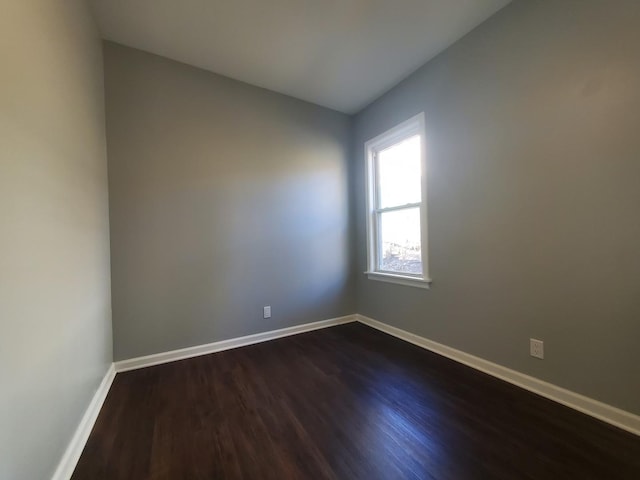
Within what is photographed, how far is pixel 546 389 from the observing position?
1.80 m

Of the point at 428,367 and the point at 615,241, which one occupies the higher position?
the point at 615,241

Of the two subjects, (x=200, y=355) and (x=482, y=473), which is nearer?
(x=482, y=473)

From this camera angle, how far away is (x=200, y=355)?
258 cm

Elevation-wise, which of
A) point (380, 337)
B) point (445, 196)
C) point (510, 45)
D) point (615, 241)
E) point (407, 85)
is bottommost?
point (380, 337)

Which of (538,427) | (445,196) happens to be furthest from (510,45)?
(538,427)

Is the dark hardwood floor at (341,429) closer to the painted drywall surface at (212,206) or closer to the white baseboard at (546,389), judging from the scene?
the white baseboard at (546,389)

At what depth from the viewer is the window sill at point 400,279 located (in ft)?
8.72

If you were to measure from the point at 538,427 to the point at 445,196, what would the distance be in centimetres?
175

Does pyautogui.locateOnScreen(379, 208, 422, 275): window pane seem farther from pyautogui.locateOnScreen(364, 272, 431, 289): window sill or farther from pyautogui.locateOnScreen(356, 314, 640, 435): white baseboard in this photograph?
pyautogui.locateOnScreen(356, 314, 640, 435): white baseboard

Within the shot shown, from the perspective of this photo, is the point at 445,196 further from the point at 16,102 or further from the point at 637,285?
the point at 16,102

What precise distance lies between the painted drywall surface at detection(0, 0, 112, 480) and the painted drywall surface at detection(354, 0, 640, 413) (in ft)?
8.77

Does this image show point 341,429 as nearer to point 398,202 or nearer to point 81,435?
point 81,435

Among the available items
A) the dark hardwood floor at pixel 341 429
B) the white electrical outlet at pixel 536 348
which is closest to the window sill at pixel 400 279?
the dark hardwood floor at pixel 341 429

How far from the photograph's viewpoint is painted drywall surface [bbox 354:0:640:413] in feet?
4.96
